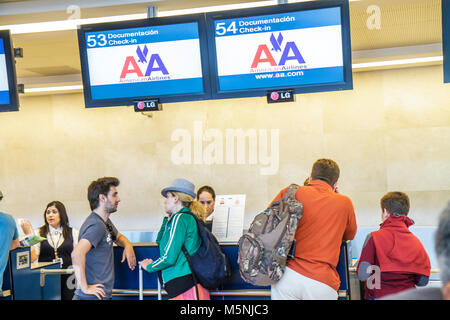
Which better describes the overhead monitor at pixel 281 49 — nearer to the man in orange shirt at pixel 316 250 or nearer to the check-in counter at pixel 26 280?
the man in orange shirt at pixel 316 250

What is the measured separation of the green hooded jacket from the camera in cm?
313

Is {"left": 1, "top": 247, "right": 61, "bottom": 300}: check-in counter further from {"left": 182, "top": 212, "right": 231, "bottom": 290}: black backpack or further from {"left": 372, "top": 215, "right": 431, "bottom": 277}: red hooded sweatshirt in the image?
{"left": 372, "top": 215, "right": 431, "bottom": 277}: red hooded sweatshirt

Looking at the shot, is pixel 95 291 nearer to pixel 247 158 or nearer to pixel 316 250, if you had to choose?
pixel 316 250

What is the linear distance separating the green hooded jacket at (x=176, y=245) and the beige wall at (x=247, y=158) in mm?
4645

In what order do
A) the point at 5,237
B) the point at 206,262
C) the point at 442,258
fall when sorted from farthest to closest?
the point at 5,237 < the point at 206,262 < the point at 442,258

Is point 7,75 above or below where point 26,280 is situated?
above

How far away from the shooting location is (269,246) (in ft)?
9.84

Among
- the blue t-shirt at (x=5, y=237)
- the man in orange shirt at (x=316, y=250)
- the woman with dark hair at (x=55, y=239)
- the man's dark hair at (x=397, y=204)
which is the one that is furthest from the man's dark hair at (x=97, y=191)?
the man's dark hair at (x=397, y=204)

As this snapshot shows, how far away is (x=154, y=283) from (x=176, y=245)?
3.21ft

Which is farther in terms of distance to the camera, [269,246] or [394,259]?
[394,259]

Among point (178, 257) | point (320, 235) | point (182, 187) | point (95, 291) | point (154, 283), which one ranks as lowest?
point (154, 283)

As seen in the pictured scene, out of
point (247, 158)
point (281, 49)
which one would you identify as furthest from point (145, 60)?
point (247, 158)

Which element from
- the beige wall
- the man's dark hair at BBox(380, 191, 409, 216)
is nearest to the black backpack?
the man's dark hair at BBox(380, 191, 409, 216)

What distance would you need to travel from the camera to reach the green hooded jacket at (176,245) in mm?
3129
